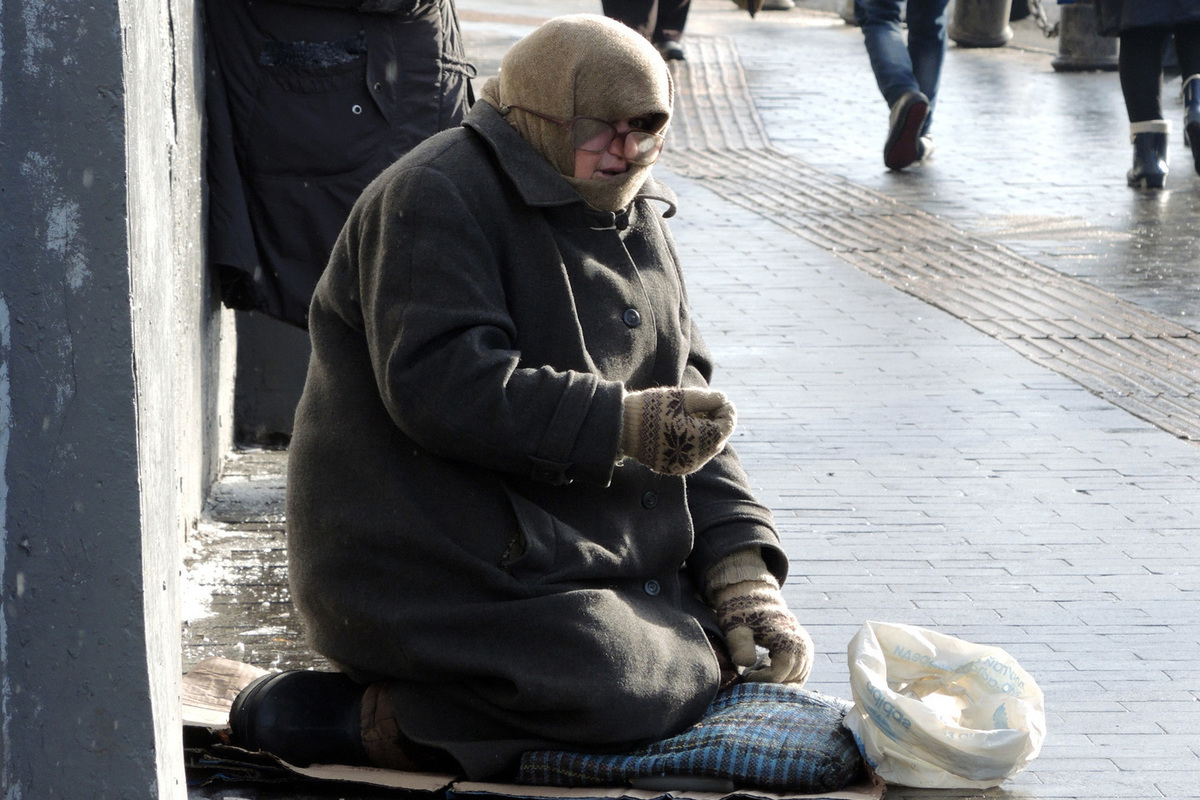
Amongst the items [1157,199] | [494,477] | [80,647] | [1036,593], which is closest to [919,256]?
[1157,199]

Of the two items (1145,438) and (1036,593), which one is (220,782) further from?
(1145,438)

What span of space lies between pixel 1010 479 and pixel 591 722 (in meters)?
2.26

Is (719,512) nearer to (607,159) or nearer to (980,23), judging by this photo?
(607,159)

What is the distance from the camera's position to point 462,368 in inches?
103

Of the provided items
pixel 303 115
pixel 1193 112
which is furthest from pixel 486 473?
pixel 1193 112

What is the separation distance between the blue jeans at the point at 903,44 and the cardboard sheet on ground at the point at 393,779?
6895 mm

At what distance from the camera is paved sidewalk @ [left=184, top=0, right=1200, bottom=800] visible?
11.3 feet

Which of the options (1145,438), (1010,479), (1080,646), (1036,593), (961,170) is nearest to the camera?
(1080,646)

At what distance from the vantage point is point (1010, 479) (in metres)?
4.68

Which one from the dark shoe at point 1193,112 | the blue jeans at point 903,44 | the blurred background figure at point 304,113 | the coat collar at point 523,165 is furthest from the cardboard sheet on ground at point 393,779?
the blue jeans at point 903,44

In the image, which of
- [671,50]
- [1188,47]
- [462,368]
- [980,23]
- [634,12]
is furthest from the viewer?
[980,23]

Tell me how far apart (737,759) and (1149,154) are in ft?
22.7

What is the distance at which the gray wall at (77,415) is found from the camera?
1.97 meters

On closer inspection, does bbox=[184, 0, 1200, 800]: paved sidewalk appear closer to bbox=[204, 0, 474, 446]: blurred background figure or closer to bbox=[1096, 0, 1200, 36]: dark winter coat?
bbox=[204, 0, 474, 446]: blurred background figure
